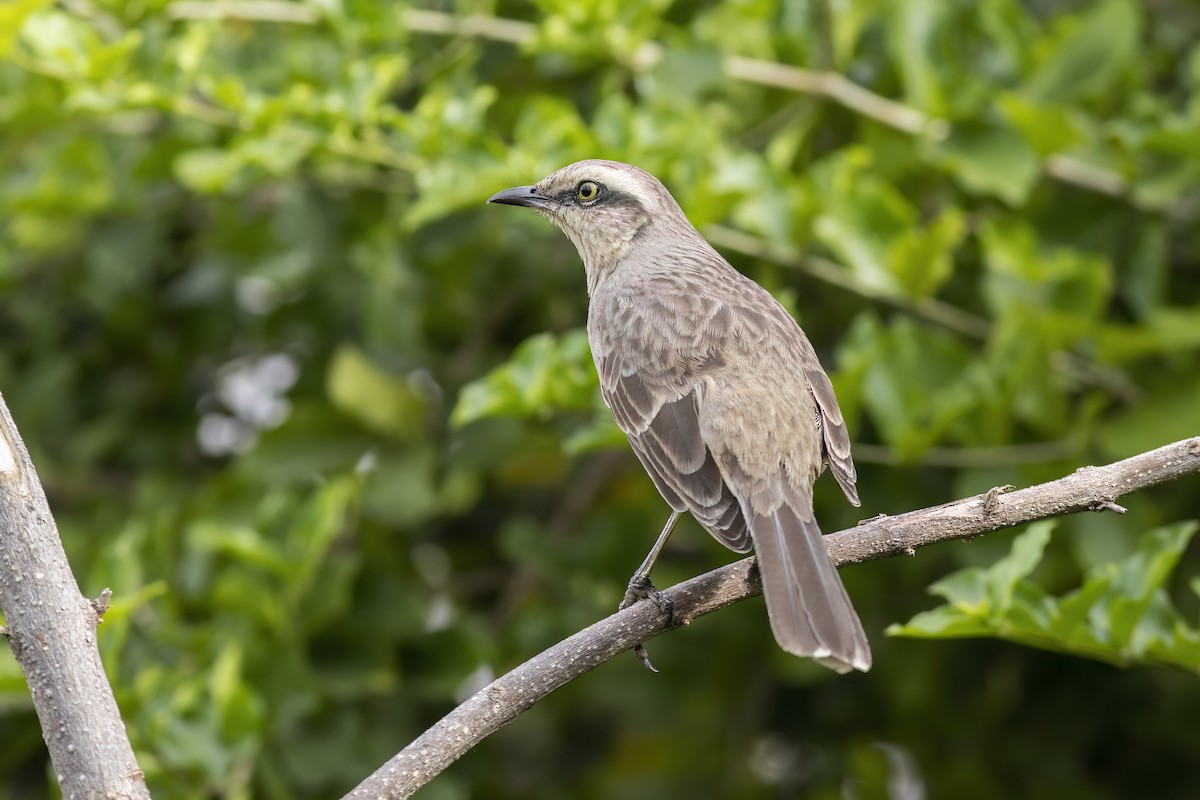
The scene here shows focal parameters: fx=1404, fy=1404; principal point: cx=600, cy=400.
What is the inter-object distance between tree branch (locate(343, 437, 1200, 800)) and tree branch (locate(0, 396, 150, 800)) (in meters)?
→ 0.43

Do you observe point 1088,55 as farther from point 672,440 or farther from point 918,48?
point 672,440

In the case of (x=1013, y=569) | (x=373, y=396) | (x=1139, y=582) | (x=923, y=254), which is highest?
(x=923, y=254)

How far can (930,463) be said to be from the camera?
4.71m

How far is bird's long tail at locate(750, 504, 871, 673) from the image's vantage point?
3035mm

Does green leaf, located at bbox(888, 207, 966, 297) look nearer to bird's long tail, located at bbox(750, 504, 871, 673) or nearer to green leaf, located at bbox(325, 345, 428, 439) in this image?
bird's long tail, located at bbox(750, 504, 871, 673)

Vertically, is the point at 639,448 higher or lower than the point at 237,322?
higher

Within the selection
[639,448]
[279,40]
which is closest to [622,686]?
[639,448]

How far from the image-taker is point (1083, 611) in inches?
134

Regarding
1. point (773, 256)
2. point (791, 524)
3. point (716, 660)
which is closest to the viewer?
point (791, 524)

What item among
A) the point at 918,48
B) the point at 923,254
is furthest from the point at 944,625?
the point at 918,48

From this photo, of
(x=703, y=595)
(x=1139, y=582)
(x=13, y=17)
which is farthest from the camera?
(x=13, y=17)

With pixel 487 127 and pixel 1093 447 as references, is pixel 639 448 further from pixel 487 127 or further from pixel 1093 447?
pixel 487 127

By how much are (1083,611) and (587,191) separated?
2122 millimetres

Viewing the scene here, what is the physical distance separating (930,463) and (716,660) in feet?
3.98
